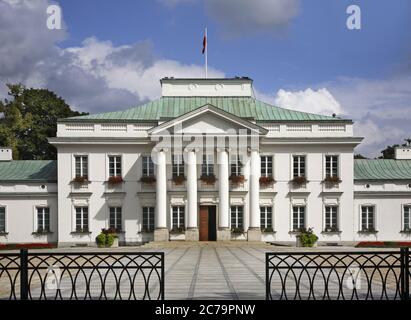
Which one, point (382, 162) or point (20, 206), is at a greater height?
point (382, 162)

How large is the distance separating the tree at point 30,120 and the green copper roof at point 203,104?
53.1 feet

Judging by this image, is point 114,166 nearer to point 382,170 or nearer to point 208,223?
point 208,223

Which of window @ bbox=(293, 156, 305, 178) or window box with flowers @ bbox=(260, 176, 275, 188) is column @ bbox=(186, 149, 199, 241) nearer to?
window box with flowers @ bbox=(260, 176, 275, 188)

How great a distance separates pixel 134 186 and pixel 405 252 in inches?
1099

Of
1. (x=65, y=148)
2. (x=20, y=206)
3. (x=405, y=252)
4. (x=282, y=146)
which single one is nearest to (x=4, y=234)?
(x=20, y=206)

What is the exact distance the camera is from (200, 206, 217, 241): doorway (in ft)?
121

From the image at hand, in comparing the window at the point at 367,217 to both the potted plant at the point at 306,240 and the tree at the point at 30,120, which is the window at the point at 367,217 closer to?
the potted plant at the point at 306,240

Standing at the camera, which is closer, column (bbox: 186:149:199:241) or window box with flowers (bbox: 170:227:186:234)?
column (bbox: 186:149:199:241)

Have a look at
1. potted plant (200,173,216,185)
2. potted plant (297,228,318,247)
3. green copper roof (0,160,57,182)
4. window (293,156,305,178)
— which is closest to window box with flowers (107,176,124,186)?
green copper roof (0,160,57,182)

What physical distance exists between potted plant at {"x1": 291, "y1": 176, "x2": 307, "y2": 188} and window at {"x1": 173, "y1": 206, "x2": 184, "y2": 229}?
7508mm

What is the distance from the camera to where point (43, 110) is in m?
54.7

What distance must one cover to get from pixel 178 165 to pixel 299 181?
7952 millimetres
